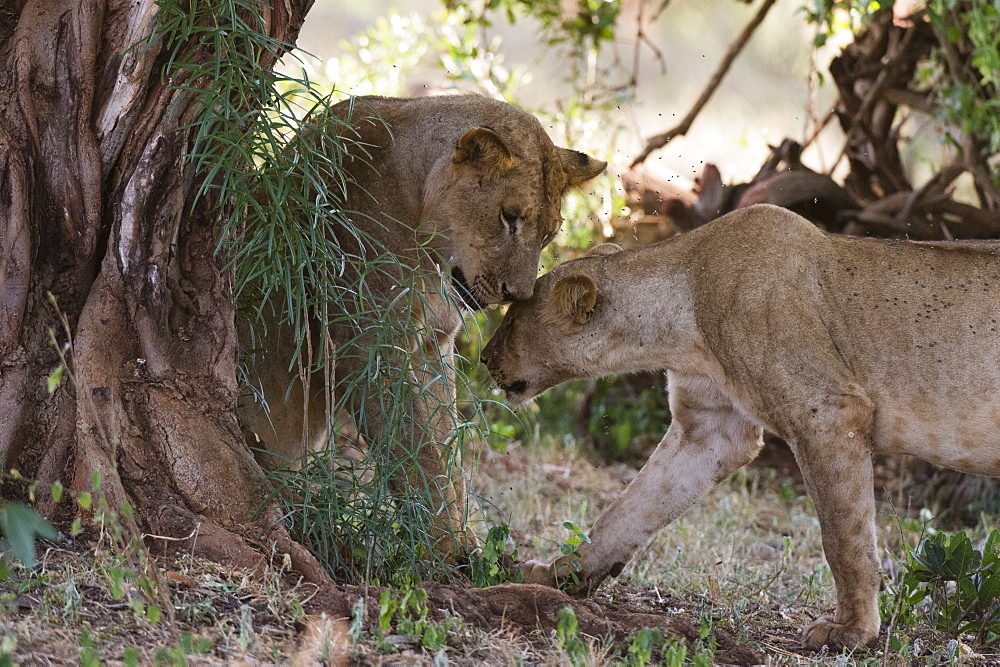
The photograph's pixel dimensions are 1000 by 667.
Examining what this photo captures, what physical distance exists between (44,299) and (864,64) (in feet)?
20.0

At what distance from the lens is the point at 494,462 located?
22.3 feet

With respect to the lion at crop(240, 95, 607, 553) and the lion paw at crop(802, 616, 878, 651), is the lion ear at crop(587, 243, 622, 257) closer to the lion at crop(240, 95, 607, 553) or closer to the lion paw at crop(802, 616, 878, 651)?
the lion at crop(240, 95, 607, 553)

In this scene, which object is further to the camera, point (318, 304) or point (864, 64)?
point (864, 64)

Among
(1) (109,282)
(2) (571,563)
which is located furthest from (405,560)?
(1) (109,282)

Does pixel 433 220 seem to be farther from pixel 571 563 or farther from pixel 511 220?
pixel 571 563

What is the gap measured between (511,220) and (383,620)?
1773 millimetres

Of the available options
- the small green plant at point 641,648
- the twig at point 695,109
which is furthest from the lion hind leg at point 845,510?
the twig at point 695,109

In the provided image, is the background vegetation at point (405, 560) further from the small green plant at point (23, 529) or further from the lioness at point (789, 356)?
the lioness at point (789, 356)

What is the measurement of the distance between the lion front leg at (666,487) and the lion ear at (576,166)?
102 centimetres

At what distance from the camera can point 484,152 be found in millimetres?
3971

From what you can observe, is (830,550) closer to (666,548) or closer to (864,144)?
(666,548)

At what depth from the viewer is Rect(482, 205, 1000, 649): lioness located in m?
3.60

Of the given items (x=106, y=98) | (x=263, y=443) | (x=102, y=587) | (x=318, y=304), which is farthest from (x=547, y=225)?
(x=102, y=587)

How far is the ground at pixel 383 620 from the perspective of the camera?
2.55 metres
